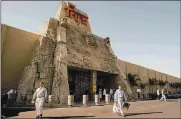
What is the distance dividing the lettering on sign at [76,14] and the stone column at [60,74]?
4364mm

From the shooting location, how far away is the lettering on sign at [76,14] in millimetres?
23688

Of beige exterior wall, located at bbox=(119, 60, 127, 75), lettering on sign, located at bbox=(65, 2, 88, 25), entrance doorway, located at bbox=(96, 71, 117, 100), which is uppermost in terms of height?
lettering on sign, located at bbox=(65, 2, 88, 25)

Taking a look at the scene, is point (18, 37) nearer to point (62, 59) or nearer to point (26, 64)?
point (26, 64)

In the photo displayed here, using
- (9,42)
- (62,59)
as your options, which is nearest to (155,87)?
(62,59)

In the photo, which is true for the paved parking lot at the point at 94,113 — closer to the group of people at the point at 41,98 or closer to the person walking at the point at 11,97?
the group of people at the point at 41,98

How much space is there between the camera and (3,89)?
18.2m

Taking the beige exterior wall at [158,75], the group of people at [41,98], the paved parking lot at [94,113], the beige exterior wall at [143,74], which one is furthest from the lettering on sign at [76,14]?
the beige exterior wall at [158,75]

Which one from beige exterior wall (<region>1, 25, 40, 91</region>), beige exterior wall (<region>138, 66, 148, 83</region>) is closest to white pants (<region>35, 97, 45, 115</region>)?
beige exterior wall (<region>1, 25, 40, 91</region>)

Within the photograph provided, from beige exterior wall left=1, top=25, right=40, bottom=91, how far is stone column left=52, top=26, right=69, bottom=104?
3165mm

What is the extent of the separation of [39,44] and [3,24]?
145 inches

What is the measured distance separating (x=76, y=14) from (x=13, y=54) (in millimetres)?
9256

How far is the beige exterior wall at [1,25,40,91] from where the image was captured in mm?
18453

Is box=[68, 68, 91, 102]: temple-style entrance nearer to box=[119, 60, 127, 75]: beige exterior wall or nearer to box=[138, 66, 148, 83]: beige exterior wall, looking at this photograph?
box=[119, 60, 127, 75]: beige exterior wall

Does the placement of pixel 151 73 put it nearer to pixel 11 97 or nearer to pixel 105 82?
pixel 105 82
